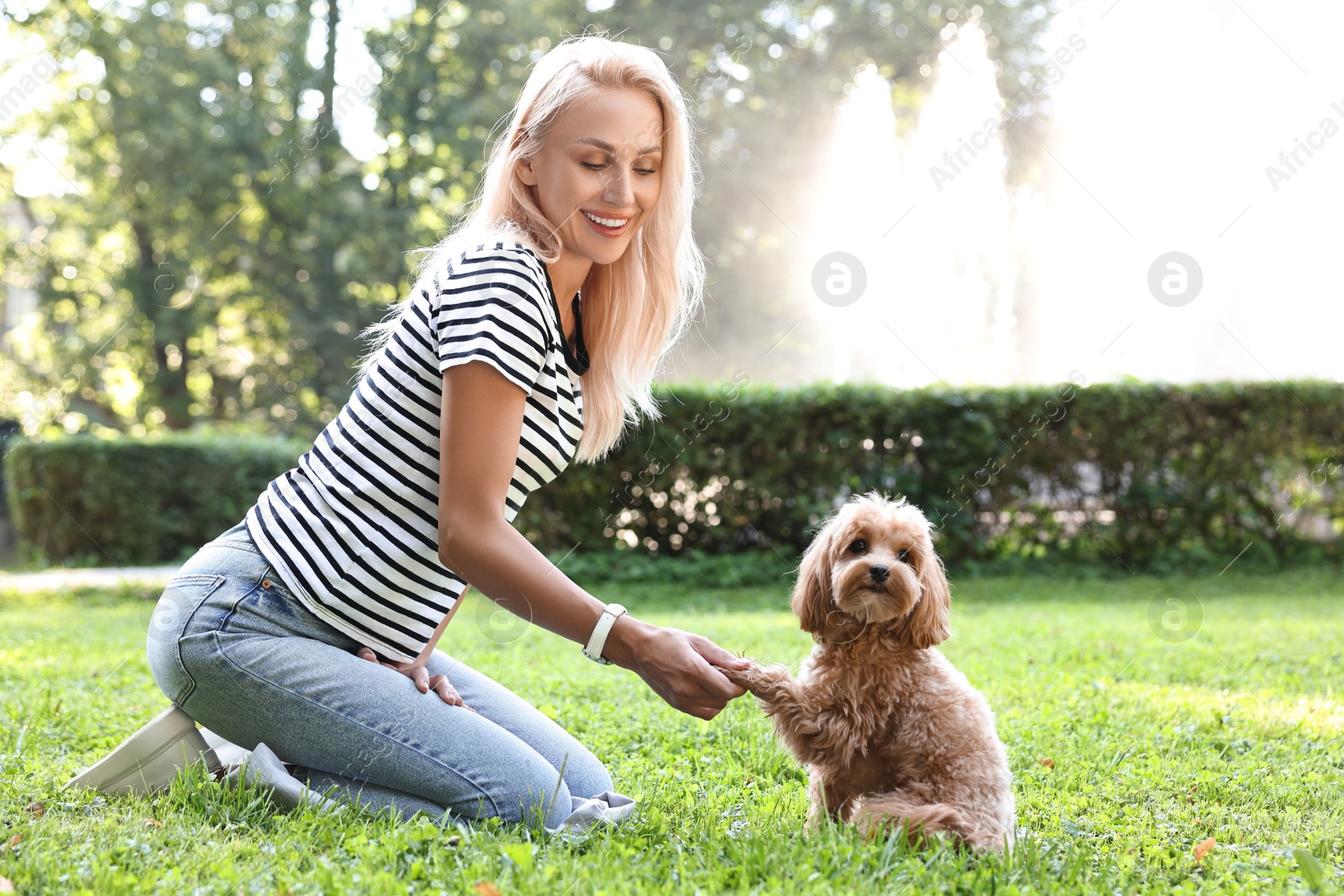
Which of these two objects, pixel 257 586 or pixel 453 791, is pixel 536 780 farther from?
pixel 257 586

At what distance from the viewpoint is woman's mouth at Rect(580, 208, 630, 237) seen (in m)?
2.94

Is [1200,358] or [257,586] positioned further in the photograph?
[1200,358]

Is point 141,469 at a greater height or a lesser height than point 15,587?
greater

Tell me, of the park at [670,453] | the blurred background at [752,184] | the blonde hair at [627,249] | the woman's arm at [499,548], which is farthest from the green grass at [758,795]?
the blurred background at [752,184]

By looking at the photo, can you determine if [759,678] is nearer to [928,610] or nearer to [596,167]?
[928,610]

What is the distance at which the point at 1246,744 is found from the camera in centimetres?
407

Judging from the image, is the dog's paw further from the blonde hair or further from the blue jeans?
the blonde hair

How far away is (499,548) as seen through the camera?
2.49 m

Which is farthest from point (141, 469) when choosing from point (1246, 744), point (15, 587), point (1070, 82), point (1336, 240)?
point (1070, 82)

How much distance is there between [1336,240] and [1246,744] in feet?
53.5

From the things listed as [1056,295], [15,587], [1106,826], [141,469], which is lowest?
[15,587]

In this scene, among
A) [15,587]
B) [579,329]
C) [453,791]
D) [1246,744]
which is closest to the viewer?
[453,791]

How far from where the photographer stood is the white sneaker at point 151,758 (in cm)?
300

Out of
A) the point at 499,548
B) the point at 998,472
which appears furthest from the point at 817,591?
the point at 998,472
